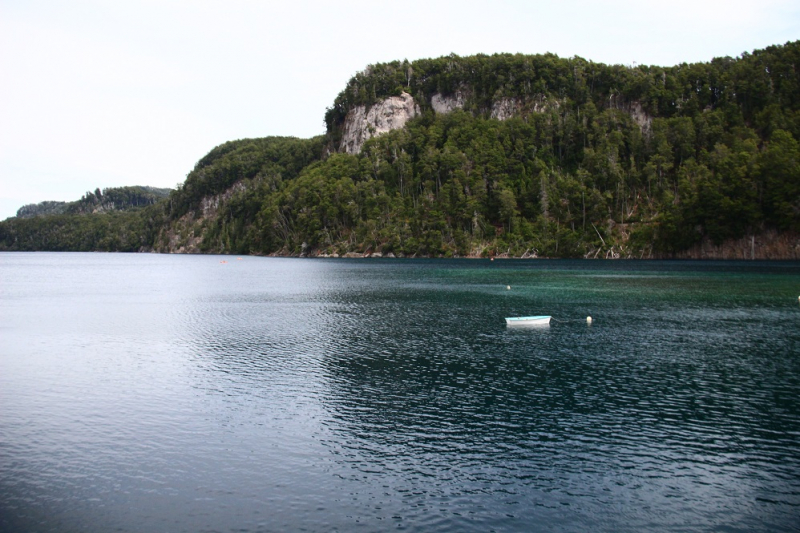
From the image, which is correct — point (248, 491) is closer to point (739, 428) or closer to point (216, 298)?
point (739, 428)

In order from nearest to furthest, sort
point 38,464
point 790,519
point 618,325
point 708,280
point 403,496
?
point 790,519 < point 403,496 < point 38,464 < point 618,325 < point 708,280

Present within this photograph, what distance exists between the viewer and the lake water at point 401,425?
66.2 ft

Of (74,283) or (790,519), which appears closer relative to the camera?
(790,519)

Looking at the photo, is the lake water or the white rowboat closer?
the lake water

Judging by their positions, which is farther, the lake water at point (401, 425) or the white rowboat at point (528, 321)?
the white rowboat at point (528, 321)

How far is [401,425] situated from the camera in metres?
29.0

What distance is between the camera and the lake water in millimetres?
20172

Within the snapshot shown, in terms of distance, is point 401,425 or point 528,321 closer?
point 401,425

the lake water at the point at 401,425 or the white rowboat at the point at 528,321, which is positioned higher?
the white rowboat at the point at 528,321

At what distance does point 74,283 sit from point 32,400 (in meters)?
101

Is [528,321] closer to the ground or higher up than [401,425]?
higher up

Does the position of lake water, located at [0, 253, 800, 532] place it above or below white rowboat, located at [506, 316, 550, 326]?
below

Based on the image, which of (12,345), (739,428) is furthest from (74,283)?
(739,428)

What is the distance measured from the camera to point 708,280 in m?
112
